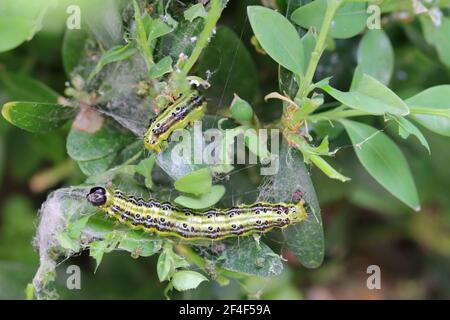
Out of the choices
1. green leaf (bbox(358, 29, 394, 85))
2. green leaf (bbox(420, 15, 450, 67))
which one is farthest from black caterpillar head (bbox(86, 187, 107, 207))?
green leaf (bbox(420, 15, 450, 67))

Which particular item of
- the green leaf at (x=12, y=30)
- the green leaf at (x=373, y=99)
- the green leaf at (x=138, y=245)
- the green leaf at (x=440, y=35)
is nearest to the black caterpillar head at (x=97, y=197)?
the green leaf at (x=138, y=245)

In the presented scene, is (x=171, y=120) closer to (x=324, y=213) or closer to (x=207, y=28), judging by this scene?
(x=207, y=28)

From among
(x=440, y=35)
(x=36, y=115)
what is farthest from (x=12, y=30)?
(x=440, y=35)

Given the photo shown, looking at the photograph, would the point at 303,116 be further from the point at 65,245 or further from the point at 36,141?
the point at 36,141

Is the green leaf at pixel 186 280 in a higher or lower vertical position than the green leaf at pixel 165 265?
lower

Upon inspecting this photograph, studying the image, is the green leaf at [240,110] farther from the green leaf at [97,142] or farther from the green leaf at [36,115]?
the green leaf at [36,115]

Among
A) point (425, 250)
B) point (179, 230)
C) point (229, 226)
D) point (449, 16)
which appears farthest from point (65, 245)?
point (425, 250)
